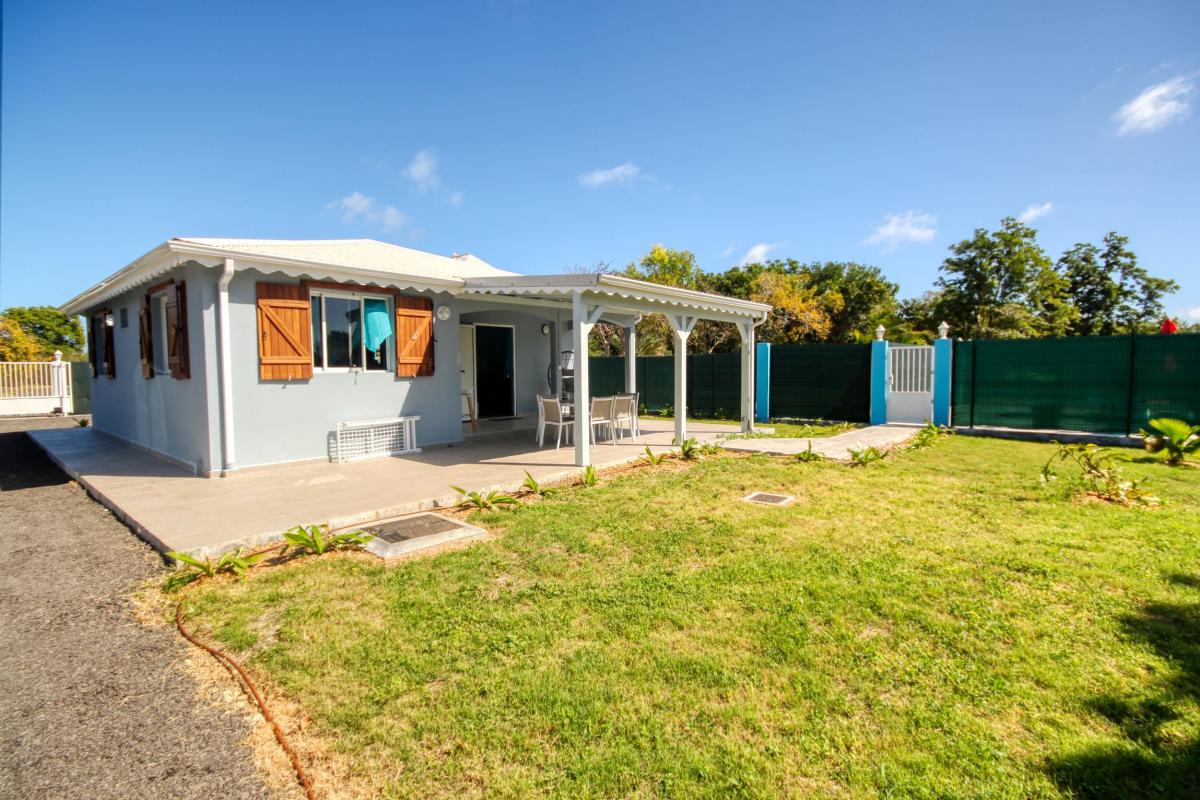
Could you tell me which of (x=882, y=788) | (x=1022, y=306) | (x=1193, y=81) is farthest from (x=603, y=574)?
(x=1022, y=306)

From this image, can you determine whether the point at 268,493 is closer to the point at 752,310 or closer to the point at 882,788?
the point at 882,788

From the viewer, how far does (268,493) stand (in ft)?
20.0

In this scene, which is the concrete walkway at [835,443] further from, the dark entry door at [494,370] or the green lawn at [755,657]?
the dark entry door at [494,370]

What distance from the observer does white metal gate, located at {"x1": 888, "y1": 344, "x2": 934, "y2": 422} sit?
12109mm

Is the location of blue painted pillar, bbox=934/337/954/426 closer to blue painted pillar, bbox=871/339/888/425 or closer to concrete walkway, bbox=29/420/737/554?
blue painted pillar, bbox=871/339/888/425

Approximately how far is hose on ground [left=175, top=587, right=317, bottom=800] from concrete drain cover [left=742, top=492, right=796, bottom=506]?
4.61 metres

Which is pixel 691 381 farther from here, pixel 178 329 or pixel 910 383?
pixel 178 329

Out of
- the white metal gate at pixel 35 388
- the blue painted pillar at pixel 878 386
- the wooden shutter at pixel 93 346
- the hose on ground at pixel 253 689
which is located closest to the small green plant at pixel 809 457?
the blue painted pillar at pixel 878 386

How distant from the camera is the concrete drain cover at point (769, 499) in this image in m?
5.78

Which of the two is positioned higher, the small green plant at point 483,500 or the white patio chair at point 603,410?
the white patio chair at point 603,410

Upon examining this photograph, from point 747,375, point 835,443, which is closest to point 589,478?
point 835,443

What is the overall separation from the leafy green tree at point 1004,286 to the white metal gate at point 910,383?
18782 millimetres

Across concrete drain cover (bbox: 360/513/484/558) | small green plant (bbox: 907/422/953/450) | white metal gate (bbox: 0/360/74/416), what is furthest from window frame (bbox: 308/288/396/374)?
white metal gate (bbox: 0/360/74/416)

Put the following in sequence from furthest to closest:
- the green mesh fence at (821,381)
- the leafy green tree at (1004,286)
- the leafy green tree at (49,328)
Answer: the leafy green tree at (49,328) < the leafy green tree at (1004,286) < the green mesh fence at (821,381)
